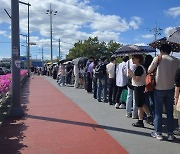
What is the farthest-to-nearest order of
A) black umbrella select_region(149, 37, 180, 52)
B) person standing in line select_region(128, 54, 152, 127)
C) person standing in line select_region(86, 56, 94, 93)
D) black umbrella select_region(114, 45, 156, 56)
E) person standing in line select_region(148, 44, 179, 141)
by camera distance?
person standing in line select_region(86, 56, 94, 93), black umbrella select_region(114, 45, 156, 56), black umbrella select_region(149, 37, 180, 52), person standing in line select_region(128, 54, 152, 127), person standing in line select_region(148, 44, 179, 141)

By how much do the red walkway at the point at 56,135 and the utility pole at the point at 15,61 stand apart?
1.47 ft

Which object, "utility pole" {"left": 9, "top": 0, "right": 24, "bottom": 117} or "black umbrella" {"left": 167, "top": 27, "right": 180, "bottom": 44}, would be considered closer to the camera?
"black umbrella" {"left": 167, "top": 27, "right": 180, "bottom": 44}

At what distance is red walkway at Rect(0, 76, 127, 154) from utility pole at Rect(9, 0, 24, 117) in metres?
0.45

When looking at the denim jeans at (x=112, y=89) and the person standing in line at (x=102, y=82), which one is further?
the person standing in line at (x=102, y=82)

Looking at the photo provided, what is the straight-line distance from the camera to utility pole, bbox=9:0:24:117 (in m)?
9.52

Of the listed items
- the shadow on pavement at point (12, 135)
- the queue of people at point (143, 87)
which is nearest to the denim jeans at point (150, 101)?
the queue of people at point (143, 87)

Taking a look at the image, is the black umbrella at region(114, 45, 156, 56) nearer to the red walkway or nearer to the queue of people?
the queue of people

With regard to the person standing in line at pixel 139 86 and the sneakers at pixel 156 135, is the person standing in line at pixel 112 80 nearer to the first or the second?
the person standing in line at pixel 139 86

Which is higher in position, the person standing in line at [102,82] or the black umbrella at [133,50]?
the black umbrella at [133,50]

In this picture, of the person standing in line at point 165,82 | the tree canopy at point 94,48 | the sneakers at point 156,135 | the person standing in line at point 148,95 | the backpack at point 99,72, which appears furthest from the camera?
the tree canopy at point 94,48

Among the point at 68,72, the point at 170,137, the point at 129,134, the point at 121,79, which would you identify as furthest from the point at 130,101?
the point at 68,72

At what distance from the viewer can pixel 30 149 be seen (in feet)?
20.2

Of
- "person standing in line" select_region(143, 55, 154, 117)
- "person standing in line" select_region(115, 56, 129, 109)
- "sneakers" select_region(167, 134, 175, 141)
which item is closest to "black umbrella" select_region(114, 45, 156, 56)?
"person standing in line" select_region(115, 56, 129, 109)

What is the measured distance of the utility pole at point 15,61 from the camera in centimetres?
952
